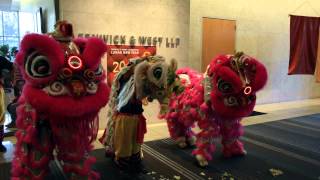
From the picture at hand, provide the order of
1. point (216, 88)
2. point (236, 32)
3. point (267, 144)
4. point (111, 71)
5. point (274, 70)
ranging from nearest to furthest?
1. point (216, 88)
2. point (267, 144)
3. point (111, 71)
4. point (236, 32)
5. point (274, 70)

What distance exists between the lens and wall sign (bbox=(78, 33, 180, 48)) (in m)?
4.20

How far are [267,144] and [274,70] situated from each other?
351 centimetres

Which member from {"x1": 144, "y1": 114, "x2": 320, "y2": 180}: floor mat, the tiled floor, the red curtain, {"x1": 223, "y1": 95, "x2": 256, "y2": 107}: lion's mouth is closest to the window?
the tiled floor

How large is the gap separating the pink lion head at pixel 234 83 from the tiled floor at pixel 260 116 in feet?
4.63

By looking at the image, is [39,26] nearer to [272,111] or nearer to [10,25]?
[10,25]

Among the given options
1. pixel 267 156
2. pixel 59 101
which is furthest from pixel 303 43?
pixel 59 101

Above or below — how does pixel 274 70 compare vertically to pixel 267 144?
above

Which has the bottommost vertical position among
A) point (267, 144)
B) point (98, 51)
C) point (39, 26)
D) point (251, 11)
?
point (267, 144)

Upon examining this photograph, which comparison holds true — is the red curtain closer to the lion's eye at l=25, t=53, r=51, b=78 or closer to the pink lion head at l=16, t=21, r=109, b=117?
the pink lion head at l=16, t=21, r=109, b=117

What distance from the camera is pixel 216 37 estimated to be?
5.77 m

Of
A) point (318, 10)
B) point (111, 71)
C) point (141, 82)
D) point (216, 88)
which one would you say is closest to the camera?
point (141, 82)

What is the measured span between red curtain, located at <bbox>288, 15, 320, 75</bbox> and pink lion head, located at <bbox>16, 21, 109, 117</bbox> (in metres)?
5.40

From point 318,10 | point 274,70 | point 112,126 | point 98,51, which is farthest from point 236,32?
point 98,51

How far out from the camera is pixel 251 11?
6.20m
